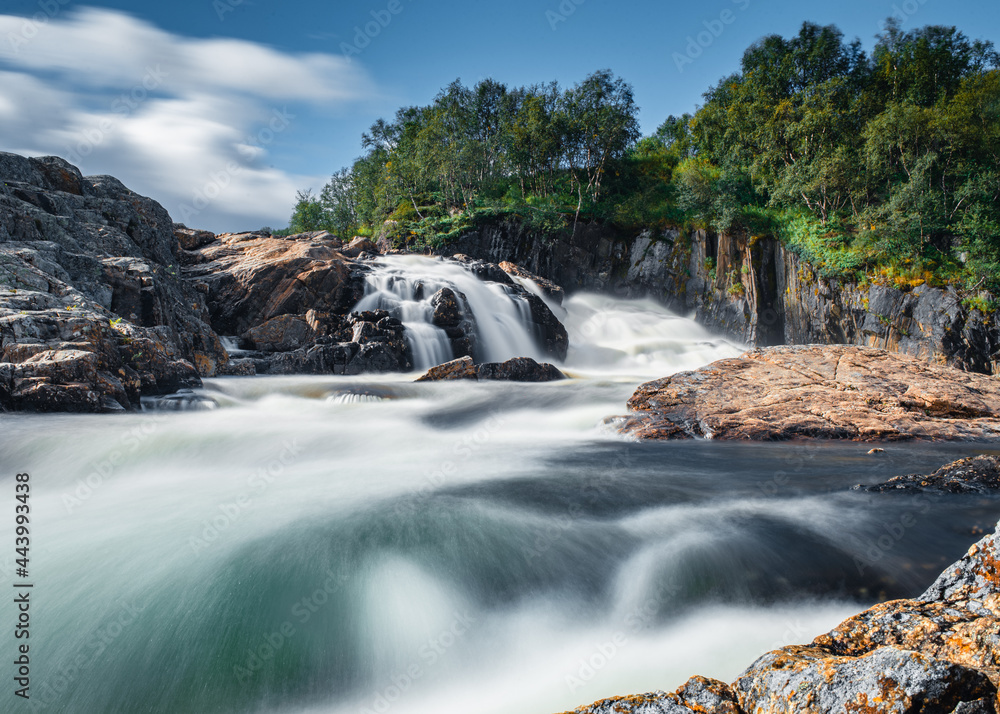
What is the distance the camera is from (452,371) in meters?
13.9

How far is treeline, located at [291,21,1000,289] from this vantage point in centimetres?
1920

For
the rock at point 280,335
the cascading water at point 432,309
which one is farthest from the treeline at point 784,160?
the rock at point 280,335

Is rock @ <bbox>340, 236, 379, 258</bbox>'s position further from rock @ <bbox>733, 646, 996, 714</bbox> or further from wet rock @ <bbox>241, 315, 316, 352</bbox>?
rock @ <bbox>733, 646, 996, 714</bbox>

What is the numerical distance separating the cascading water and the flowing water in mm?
8235

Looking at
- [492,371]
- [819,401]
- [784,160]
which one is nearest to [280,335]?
[492,371]

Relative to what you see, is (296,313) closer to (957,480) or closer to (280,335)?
(280,335)

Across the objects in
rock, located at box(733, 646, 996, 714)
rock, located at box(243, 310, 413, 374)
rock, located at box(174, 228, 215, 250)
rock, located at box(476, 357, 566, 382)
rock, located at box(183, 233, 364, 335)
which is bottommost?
rock, located at box(733, 646, 996, 714)

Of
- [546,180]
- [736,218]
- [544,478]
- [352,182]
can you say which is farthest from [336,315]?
[352,182]

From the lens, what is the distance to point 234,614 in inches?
138

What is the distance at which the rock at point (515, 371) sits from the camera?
13.8m

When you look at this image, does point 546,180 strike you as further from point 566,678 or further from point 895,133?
point 566,678

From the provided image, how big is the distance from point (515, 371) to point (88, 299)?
32.1 ft

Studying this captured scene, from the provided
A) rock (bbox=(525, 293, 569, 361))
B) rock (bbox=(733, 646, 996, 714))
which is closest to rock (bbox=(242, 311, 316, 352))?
rock (bbox=(525, 293, 569, 361))

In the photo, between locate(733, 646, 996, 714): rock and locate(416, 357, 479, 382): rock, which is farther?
locate(416, 357, 479, 382): rock
